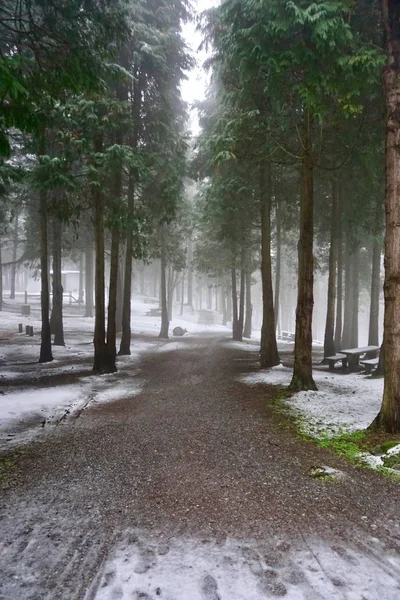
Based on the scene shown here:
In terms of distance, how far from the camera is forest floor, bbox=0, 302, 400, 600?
311cm

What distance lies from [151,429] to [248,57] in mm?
7580

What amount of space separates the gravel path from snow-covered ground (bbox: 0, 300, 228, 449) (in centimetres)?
89

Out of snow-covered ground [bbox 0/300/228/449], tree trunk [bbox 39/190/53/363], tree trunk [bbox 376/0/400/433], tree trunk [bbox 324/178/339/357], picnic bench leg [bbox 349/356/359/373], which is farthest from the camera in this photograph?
tree trunk [bbox 324/178/339/357]

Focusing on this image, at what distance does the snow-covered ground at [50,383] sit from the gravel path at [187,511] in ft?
2.91

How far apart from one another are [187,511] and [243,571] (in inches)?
42.9

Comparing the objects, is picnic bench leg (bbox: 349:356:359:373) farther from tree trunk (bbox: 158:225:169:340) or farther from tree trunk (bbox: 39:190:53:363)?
tree trunk (bbox: 158:225:169:340)

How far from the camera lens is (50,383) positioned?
11.1 m

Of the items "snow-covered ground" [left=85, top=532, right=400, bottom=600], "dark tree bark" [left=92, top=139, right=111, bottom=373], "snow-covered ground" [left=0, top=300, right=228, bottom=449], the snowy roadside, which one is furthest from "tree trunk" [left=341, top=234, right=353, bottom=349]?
"snow-covered ground" [left=85, top=532, right=400, bottom=600]

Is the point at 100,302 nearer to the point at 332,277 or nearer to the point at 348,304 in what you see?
the point at 332,277

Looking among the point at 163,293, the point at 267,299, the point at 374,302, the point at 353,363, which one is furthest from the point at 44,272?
the point at 374,302

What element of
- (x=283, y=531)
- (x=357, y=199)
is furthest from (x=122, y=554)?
(x=357, y=199)

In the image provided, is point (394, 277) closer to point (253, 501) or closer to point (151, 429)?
point (253, 501)

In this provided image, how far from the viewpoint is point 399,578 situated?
3.14m

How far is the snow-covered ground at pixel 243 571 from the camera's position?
2980 mm
